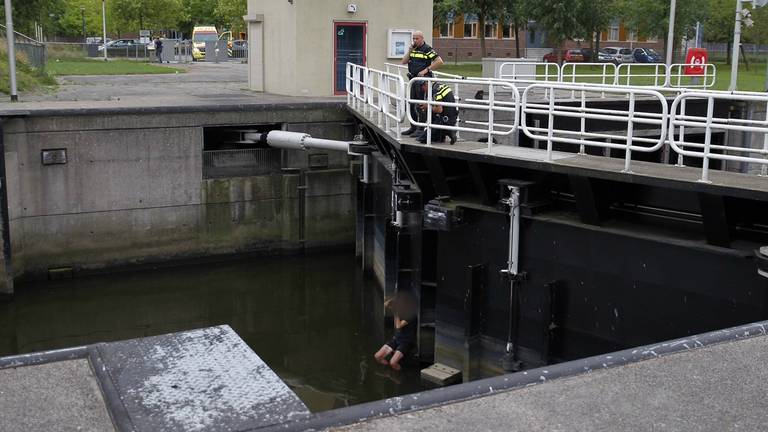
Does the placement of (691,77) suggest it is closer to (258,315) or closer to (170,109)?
(170,109)

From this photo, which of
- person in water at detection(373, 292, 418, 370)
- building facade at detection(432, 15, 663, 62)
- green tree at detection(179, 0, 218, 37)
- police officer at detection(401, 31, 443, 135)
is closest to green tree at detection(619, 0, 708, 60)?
building facade at detection(432, 15, 663, 62)

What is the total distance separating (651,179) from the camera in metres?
9.94

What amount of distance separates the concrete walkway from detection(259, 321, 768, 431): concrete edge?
6 centimetres

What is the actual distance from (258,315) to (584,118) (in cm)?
839

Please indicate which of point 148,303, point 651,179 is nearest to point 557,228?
point 651,179

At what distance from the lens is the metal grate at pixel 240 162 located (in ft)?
65.8

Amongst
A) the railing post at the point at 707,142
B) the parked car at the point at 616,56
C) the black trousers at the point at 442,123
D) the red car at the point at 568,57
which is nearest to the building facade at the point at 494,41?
the parked car at the point at 616,56

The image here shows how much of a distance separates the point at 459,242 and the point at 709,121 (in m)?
4.78

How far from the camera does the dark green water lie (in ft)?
46.7

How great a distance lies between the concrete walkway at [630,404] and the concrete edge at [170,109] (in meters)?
15.0

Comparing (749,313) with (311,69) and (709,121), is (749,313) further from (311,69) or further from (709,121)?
(311,69)

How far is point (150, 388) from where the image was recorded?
4883mm

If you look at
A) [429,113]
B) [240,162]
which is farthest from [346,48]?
[429,113]

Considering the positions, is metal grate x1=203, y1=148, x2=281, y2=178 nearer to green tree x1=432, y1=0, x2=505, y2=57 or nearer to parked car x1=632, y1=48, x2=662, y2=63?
green tree x1=432, y1=0, x2=505, y2=57
